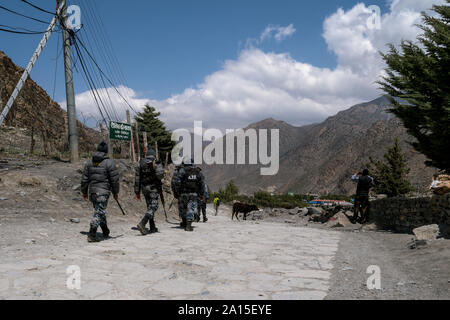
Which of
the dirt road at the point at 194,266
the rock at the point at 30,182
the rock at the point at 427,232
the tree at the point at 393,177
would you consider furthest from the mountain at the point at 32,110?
the tree at the point at 393,177

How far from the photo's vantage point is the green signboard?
43.5ft

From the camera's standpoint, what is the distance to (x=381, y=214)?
1191 cm

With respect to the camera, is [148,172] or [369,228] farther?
[369,228]

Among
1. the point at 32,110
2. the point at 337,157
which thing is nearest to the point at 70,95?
the point at 32,110

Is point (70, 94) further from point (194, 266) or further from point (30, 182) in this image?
point (194, 266)

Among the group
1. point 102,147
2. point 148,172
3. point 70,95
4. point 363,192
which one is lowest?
point 363,192

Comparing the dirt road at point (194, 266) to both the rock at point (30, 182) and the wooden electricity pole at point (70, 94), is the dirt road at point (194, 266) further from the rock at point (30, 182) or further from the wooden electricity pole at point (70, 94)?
the wooden electricity pole at point (70, 94)

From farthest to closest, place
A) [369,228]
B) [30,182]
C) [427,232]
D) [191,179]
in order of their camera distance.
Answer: [369,228] < [30,182] < [191,179] < [427,232]

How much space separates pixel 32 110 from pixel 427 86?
31.9 m

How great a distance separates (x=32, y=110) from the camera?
101 feet

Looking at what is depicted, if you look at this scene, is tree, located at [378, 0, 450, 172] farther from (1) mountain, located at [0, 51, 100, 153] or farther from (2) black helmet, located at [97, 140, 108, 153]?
(1) mountain, located at [0, 51, 100, 153]

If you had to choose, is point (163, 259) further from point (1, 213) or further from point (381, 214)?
point (381, 214)

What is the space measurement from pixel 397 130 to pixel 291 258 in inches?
3494

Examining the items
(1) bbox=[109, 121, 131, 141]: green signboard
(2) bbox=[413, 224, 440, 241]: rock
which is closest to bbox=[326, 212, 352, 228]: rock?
(2) bbox=[413, 224, 440, 241]: rock
